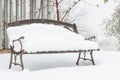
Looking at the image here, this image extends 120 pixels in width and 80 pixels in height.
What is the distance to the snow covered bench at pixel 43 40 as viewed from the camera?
4.32 m

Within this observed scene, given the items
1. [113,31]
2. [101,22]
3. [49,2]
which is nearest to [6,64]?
[49,2]

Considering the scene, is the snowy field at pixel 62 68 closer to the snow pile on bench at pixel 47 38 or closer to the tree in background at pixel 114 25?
the snow pile on bench at pixel 47 38

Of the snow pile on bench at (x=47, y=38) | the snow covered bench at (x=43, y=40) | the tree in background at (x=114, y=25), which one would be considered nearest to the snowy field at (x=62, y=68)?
the snow covered bench at (x=43, y=40)

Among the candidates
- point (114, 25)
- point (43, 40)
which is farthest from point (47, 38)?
point (114, 25)

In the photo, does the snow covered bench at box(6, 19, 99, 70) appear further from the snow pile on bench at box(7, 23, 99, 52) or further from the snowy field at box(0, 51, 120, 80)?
the snowy field at box(0, 51, 120, 80)

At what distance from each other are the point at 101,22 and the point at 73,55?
311 cm

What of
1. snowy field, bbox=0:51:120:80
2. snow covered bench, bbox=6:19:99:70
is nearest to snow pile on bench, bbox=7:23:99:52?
snow covered bench, bbox=6:19:99:70

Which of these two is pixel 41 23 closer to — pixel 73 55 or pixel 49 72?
pixel 73 55

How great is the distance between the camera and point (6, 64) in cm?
489

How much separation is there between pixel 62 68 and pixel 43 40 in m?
0.45

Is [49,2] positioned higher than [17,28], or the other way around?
[49,2]

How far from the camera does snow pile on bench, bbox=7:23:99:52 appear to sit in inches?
171

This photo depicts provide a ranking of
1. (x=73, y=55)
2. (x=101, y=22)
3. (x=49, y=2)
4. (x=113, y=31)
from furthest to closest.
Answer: (x=101, y=22) → (x=113, y=31) → (x=49, y=2) → (x=73, y=55)

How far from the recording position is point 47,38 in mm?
4730
